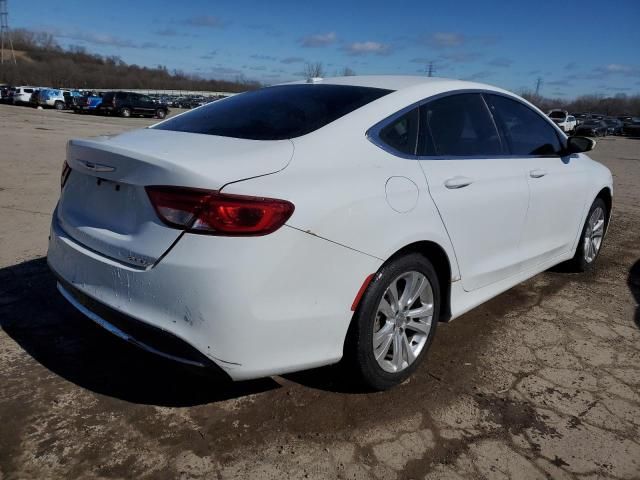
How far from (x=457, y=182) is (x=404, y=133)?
422mm

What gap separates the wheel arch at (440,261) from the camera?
8.91ft

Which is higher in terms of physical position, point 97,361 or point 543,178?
point 543,178

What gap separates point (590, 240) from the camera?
195 inches

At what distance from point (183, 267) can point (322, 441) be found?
3.44 feet

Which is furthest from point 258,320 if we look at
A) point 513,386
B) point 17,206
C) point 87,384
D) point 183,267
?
point 17,206

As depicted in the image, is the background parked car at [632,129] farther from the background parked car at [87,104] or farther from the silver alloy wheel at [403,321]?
the silver alloy wheel at [403,321]

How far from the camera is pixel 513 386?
2998mm

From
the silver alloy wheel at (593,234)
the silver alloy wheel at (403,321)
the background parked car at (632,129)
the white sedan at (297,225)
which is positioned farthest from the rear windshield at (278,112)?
the background parked car at (632,129)

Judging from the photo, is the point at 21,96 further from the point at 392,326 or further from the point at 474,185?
the point at 392,326

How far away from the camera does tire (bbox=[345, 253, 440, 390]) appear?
2.54 meters

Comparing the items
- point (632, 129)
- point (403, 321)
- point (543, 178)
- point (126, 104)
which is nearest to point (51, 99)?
point (126, 104)

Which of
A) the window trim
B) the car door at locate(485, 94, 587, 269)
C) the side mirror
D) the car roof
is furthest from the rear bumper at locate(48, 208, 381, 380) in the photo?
the side mirror

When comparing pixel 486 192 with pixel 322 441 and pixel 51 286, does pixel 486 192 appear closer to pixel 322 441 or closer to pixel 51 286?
pixel 322 441

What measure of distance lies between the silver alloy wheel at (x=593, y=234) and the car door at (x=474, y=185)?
5.21ft
